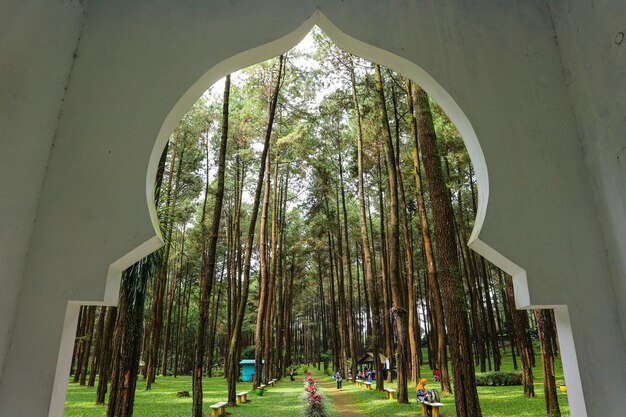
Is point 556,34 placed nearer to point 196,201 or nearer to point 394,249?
point 394,249

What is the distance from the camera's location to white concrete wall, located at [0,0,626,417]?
236 cm

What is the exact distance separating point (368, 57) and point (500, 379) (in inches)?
702

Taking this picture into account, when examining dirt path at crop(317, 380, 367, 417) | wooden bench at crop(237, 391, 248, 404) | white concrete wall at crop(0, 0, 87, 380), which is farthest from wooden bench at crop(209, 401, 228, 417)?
white concrete wall at crop(0, 0, 87, 380)

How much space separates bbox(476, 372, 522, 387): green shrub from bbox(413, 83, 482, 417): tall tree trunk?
43.6 ft

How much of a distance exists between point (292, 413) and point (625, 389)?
10829 mm

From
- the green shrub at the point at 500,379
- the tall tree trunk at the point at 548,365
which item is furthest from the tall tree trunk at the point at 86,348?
the tall tree trunk at the point at 548,365

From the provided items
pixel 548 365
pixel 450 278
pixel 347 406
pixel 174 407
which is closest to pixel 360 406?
pixel 347 406

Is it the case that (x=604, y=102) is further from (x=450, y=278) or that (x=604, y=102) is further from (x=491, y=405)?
(x=491, y=405)

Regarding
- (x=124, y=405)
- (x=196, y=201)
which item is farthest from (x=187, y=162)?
(x=124, y=405)

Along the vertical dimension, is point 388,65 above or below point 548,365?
above

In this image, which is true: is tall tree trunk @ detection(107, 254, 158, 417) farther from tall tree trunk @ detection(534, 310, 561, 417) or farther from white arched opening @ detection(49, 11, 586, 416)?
tall tree trunk @ detection(534, 310, 561, 417)

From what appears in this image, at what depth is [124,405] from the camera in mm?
6559

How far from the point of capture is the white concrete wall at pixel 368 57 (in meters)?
2.36

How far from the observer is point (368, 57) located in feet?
10.3
